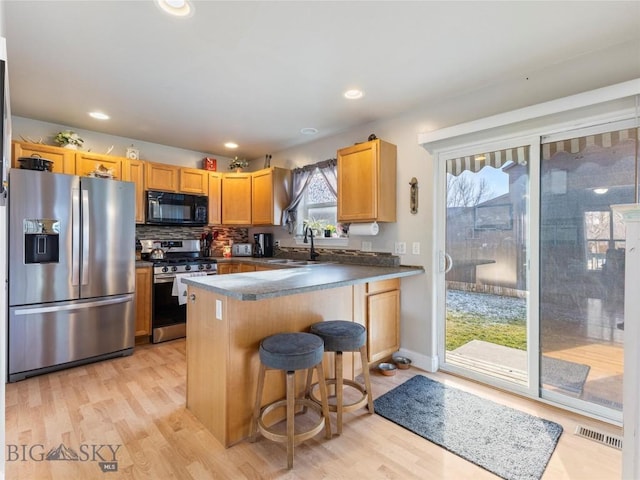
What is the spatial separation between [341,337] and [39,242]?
9.02 feet

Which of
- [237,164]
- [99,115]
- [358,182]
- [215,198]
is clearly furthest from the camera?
[237,164]

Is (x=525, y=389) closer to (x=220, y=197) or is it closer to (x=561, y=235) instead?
(x=561, y=235)

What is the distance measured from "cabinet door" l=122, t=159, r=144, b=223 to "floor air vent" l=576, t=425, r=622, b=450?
453 cm

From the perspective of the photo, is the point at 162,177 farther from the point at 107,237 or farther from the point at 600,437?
the point at 600,437

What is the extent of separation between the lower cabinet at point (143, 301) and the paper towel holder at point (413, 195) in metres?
2.95

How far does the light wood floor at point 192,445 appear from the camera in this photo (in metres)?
1.66

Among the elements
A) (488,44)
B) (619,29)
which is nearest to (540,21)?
(488,44)

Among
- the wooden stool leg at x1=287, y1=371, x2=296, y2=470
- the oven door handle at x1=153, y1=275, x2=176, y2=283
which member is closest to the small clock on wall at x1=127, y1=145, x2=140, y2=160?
the oven door handle at x1=153, y1=275, x2=176, y2=283

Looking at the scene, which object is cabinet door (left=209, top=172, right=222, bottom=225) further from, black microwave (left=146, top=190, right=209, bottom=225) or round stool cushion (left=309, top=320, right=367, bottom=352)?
round stool cushion (left=309, top=320, right=367, bottom=352)

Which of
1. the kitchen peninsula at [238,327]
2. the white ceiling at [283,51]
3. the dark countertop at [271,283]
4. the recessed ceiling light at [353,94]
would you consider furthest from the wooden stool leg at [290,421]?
the recessed ceiling light at [353,94]

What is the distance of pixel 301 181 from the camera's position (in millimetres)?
4215

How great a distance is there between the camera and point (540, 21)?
1.82 metres

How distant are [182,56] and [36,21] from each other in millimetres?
778

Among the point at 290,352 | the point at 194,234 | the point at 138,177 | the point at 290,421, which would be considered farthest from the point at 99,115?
the point at 290,421
